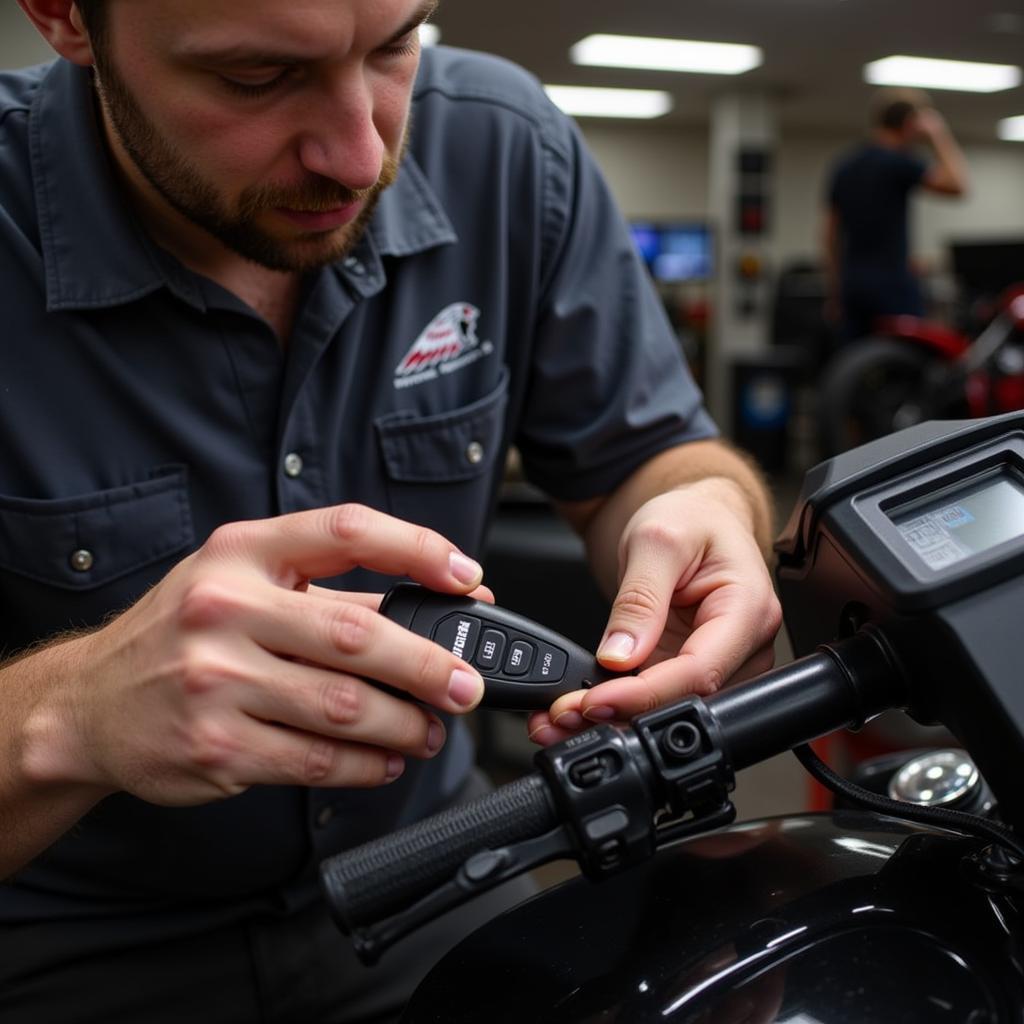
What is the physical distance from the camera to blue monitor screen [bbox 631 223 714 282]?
28.2 feet

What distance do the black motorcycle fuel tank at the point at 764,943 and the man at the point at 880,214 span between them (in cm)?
438

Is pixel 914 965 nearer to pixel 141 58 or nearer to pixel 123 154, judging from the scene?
pixel 141 58

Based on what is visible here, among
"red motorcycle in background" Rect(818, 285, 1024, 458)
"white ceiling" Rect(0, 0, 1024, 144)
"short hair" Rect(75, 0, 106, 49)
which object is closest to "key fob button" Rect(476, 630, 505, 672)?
"short hair" Rect(75, 0, 106, 49)

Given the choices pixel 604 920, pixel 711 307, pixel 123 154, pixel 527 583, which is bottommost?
pixel 711 307

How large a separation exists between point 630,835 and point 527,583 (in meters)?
1.19

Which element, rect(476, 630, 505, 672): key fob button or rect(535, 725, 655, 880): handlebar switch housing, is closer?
rect(535, 725, 655, 880): handlebar switch housing

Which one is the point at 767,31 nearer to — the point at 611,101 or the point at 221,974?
the point at 611,101

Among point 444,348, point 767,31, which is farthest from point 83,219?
point 767,31

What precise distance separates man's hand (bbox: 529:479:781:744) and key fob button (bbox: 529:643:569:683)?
0.8 inches

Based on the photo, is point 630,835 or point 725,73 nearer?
point 630,835

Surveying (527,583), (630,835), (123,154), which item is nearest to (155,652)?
(630,835)

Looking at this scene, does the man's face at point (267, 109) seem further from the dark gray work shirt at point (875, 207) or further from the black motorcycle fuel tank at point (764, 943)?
the dark gray work shirt at point (875, 207)

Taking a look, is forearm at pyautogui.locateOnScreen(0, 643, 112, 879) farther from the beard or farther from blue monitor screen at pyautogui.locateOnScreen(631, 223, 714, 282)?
blue monitor screen at pyautogui.locateOnScreen(631, 223, 714, 282)

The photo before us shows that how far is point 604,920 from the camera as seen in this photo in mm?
513
